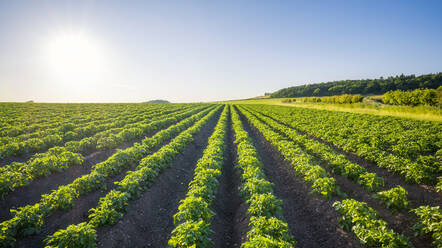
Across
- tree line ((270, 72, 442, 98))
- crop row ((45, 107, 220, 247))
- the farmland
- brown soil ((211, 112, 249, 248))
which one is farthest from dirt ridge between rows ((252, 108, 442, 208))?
tree line ((270, 72, 442, 98))

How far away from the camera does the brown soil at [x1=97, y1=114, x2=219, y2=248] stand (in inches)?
218

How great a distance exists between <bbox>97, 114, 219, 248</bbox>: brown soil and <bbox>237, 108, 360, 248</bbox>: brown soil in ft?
15.7

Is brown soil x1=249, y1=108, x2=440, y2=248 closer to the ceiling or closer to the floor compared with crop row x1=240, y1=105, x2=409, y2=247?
closer to the floor

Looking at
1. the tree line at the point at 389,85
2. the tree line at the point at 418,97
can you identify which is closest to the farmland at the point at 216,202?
the tree line at the point at 418,97

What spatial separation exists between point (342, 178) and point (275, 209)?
5.72m

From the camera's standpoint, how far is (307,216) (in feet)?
23.0

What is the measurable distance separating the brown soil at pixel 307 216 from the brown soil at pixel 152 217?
15.7ft

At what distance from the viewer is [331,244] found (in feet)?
18.1

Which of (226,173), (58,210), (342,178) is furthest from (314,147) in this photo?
(58,210)

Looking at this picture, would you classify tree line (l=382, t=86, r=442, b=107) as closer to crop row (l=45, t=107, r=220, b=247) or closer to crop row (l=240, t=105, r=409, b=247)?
crop row (l=240, t=105, r=409, b=247)

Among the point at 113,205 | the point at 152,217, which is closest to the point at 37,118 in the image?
the point at 113,205

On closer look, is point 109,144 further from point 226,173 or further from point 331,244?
point 331,244

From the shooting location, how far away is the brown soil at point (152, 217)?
5539 millimetres

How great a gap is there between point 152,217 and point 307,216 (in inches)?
244
